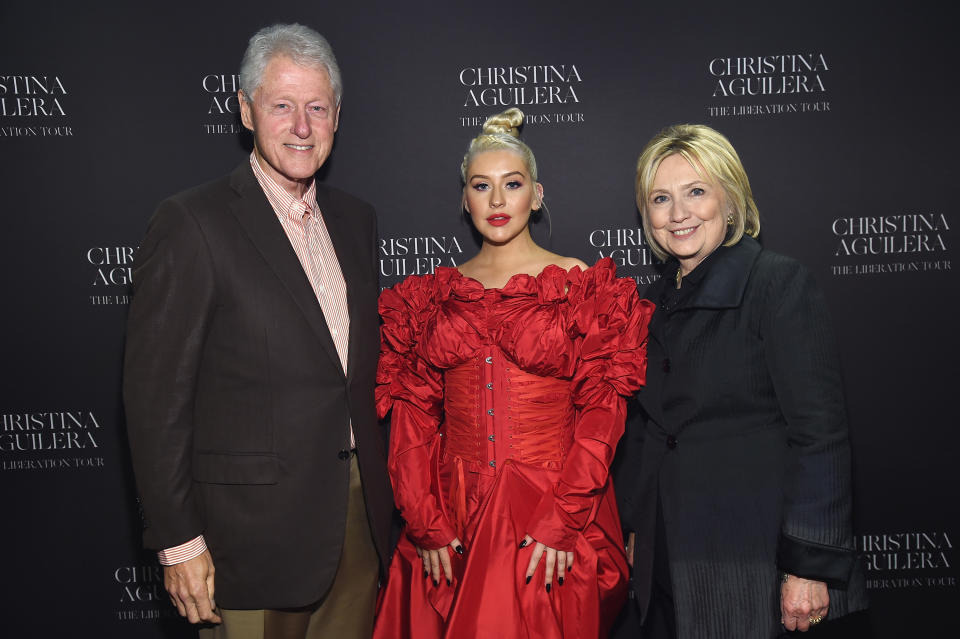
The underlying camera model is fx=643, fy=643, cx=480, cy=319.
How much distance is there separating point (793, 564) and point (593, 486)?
1.87 feet

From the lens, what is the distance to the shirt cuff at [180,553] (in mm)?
1811

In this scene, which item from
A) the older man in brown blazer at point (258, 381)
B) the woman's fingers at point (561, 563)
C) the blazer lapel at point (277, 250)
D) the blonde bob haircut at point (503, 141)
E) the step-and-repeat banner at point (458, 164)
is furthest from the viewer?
the step-and-repeat banner at point (458, 164)

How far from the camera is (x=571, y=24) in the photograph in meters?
2.80

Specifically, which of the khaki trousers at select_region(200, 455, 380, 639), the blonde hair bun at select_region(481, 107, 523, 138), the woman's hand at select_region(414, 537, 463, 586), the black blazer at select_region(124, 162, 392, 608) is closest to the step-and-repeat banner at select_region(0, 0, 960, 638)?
the blonde hair bun at select_region(481, 107, 523, 138)

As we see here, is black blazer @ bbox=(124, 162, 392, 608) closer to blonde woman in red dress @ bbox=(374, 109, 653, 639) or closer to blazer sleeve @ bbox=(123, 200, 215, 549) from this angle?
blazer sleeve @ bbox=(123, 200, 215, 549)

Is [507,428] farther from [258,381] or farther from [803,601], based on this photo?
[803,601]

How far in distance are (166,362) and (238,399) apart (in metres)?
0.23

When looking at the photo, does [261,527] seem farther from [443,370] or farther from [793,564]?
[793,564]

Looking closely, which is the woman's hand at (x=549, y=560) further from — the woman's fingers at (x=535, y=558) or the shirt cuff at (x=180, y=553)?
the shirt cuff at (x=180, y=553)

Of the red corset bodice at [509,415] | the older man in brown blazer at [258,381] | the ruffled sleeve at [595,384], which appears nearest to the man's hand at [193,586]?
the older man in brown blazer at [258,381]

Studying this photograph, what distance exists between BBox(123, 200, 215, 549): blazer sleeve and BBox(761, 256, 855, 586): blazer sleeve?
159 cm

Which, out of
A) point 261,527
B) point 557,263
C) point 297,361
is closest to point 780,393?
point 557,263

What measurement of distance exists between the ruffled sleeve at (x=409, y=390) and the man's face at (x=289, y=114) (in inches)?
22.0

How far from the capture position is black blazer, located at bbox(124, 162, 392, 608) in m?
1.77
